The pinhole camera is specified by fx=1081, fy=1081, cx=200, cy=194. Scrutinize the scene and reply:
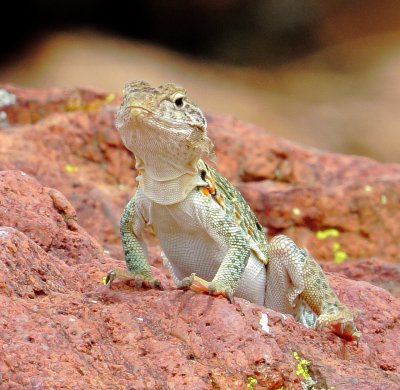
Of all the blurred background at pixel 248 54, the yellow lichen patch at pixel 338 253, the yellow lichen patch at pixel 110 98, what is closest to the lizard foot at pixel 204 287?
the yellow lichen patch at pixel 338 253

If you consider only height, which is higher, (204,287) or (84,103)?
(204,287)

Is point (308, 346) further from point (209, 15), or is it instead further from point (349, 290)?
point (209, 15)

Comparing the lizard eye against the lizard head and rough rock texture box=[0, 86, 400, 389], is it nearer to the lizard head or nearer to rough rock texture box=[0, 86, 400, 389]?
the lizard head

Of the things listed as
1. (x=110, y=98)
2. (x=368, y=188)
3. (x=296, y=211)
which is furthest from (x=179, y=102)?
(x=110, y=98)

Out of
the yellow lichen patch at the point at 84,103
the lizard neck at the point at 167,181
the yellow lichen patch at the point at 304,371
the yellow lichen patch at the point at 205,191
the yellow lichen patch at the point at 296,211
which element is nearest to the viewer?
Answer: the yellow lichen patch at the point at 304,371

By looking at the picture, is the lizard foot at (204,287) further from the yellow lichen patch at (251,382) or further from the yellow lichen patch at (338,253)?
the yellow lichen patch at (338,253)

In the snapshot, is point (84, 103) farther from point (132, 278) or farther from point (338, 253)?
point (132, 278)

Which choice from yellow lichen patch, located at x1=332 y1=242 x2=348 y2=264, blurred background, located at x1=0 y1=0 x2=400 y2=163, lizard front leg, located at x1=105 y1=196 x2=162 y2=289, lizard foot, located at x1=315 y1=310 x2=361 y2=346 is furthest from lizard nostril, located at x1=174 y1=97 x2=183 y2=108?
blurred background, located at x1=0 y1=0 x2=400 y2=163

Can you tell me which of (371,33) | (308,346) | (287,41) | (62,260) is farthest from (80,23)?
(308,346)
